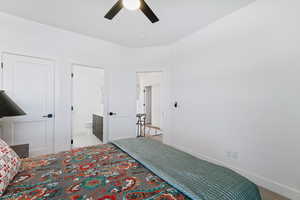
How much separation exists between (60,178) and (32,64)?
2.48 metres

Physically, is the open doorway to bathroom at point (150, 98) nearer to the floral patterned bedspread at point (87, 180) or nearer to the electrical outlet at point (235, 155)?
the electrical outlet at point (235, 155)

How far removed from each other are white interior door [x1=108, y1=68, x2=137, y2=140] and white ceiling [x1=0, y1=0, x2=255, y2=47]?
3.17ft

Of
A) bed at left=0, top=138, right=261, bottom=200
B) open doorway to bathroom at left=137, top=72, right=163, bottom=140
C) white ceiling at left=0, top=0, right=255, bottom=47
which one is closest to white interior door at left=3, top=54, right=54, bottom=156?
white ceiling at left=0, top=0, right=255, bottom=47

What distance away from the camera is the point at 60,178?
1012 mm

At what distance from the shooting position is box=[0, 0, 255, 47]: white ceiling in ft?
6.84

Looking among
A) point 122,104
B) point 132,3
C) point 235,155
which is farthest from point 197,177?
point 122,104

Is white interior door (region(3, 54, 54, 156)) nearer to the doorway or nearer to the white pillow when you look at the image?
the white pillow

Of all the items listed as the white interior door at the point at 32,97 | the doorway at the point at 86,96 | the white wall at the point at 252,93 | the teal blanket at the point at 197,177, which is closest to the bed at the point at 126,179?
the teal blanket at the point at 197,177

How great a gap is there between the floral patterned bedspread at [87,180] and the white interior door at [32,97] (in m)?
1.58

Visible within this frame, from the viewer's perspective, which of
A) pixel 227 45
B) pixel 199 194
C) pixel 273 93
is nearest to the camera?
pixel 199 194

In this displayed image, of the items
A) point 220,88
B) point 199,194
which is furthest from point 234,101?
point 199,194

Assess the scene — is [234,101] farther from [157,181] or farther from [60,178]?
[60,178]

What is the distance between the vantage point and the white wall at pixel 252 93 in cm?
172

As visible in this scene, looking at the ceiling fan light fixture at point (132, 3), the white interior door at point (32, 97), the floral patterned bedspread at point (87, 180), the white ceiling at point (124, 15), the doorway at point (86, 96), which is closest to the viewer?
the floral patterned bedspread at point (87, 180)
